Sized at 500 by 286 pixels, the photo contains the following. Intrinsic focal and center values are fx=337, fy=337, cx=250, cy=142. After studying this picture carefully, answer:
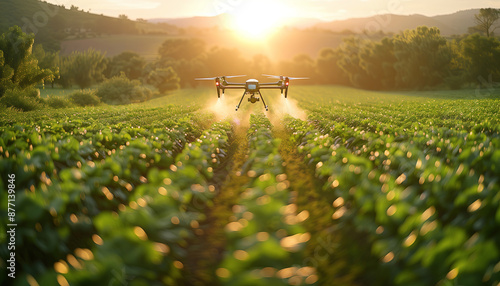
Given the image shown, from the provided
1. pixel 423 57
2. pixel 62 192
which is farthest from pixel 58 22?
pixel 62 192

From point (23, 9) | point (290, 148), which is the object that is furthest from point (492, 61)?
point (23, 9)

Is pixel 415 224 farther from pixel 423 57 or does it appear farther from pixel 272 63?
pixel 272 63

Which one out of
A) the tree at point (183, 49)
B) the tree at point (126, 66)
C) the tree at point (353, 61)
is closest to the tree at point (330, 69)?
the tree at point (353, 61)

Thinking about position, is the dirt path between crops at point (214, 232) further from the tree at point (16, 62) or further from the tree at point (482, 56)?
the tree at point (482, 56)

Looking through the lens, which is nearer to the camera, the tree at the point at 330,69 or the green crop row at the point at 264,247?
the green crop row at the point at 264,247

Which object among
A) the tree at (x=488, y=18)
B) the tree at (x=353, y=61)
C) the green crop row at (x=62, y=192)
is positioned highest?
the tree at (x=488, y=18)

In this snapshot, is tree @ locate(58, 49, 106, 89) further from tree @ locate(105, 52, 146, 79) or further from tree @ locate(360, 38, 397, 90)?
tree @ locate(360, 38, 397, 90)

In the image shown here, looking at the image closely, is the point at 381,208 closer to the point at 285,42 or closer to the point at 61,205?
the point at 61,205

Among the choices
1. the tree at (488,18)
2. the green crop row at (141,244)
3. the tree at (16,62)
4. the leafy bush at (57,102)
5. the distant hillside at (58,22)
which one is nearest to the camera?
the green crop row at (141,244)
